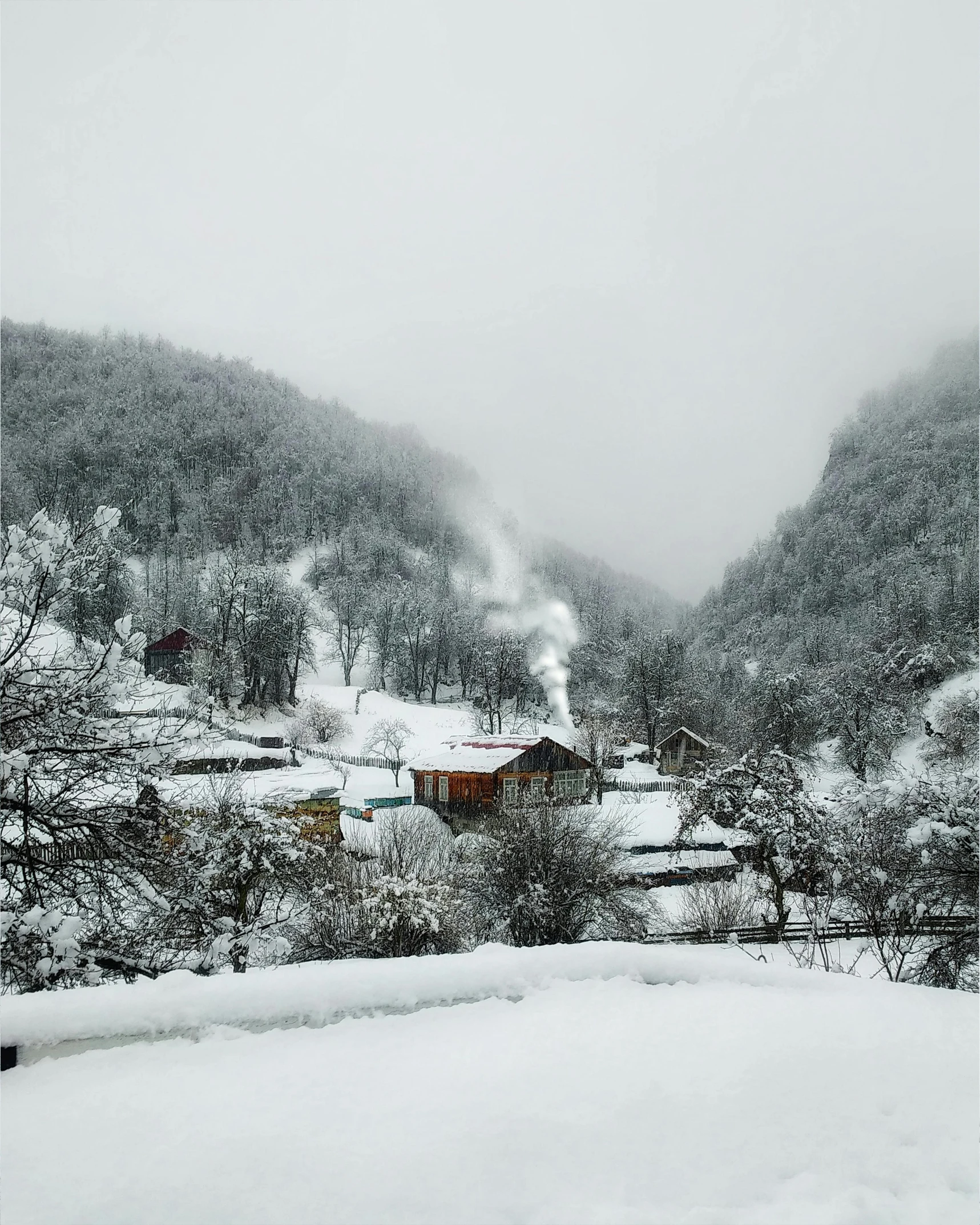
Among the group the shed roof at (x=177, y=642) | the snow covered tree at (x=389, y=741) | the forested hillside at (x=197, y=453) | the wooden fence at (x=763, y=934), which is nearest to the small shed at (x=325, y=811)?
the snow covered tree at (x=389, y=741)

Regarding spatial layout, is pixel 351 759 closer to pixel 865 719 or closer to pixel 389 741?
pixel 389 741

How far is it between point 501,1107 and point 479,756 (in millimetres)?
26944

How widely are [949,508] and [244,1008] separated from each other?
404 feet

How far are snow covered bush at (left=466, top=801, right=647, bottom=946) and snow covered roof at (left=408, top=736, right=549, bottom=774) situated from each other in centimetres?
1141

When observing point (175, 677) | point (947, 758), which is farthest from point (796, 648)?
point (175, 677)

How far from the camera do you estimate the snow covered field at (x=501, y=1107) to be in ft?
7.90

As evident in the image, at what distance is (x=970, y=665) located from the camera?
43750 millimetres

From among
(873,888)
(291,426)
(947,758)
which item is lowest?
(873,888)

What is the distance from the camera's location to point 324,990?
12.0ft

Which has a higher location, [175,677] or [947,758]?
[175,677]

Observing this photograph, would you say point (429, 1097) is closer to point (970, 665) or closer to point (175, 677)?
point (175, 677)

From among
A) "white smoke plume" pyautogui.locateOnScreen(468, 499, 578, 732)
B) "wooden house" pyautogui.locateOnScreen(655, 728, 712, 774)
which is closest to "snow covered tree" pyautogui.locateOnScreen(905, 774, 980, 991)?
"wooden house" pyautogui.locateOnScreen(655, 728, 712, 774)

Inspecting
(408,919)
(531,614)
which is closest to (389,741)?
(408,919)

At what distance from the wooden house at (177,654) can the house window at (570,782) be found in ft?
85.2
